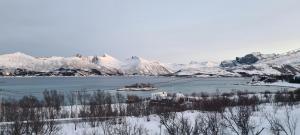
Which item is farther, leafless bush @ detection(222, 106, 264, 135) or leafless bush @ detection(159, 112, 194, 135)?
leafless bush @ detection(222, 106, 264, 135)

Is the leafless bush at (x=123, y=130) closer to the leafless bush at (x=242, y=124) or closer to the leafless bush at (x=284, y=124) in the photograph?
the leafless bush at (x=242, y=124)

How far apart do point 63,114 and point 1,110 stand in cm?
664

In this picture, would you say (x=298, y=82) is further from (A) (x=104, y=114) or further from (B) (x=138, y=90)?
(A) (x=104, y=114)

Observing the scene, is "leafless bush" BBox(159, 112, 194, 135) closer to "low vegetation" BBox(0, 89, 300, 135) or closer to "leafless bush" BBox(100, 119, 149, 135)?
"low vegetation" BBox(0, 89, 300, 135)

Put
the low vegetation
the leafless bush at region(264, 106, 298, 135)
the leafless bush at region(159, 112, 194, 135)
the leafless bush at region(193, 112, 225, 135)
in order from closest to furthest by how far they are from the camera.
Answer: the leafless bush at region(159, 112, 194, 135) → the leafless bush at region(193, 112, 225, 135) → the low vegetation → the leafless bush at region(264, 106, 298, 135)

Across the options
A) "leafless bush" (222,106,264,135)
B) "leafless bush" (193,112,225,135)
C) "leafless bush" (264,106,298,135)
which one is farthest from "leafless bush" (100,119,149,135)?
"leafless bush" (264,106,298,135)

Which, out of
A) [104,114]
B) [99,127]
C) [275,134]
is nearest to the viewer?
[275,134]

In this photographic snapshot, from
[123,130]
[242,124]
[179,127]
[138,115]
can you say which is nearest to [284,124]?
[242,124]

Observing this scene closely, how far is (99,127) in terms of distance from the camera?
3738 cm

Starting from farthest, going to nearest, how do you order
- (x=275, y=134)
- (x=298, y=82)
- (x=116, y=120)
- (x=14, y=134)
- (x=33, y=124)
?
(x=298, y=82), (x=116, y=120), (x=275, y=134), (x=33, y=124), (x=14, y=134)

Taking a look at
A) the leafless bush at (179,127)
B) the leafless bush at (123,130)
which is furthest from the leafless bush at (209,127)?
the leafless bush at (123,130)

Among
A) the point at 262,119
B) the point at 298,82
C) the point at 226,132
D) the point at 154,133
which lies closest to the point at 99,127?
the point at 154,133

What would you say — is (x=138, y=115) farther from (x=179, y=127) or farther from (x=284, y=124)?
(x=284, y=124)

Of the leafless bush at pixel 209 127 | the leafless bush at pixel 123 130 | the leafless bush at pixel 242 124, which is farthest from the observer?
the leafless bush at pixel 242 124
